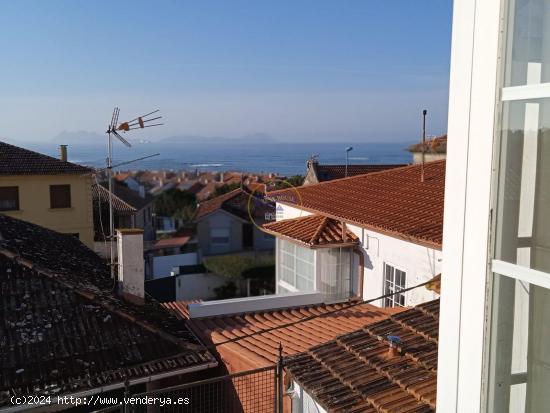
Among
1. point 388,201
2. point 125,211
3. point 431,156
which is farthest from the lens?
point 125,211

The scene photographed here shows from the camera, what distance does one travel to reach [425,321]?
507cm

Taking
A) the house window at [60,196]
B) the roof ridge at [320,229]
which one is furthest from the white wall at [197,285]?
the roof ridge at [320,229]

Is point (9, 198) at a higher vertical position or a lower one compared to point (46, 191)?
lower

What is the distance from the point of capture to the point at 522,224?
1.91 metres

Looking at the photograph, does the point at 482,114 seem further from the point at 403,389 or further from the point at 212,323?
the point at 212,323

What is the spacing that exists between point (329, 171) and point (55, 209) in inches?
647

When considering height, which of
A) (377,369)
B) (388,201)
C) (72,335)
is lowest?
(72,335)

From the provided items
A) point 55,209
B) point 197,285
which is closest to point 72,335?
point 197,285

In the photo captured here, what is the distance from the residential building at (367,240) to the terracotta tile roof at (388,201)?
21 millimetres

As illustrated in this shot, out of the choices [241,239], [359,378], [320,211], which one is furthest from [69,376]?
[241,239]

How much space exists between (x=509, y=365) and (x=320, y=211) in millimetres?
10057

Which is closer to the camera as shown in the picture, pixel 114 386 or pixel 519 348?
pixel 519 348

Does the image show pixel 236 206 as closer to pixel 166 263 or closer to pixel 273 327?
pixel 166 263

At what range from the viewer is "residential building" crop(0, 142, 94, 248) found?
2495 cm
